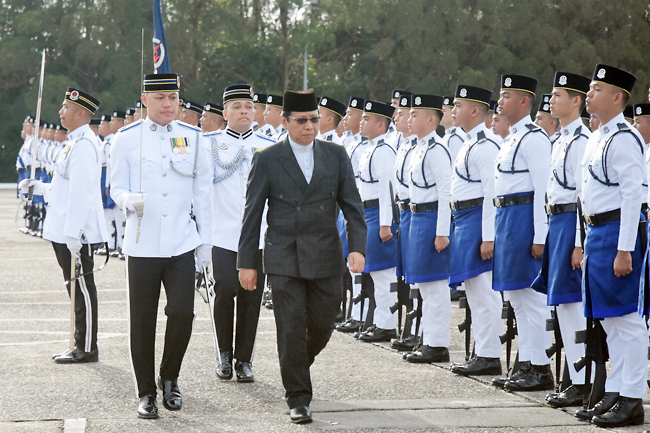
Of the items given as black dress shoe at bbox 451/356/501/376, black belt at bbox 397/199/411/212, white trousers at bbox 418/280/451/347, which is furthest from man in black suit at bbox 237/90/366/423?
black belt at bbox 397/199/411/212

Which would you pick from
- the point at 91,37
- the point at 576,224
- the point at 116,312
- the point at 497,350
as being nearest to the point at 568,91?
the point at 576,224

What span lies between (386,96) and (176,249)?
3926 centimetres

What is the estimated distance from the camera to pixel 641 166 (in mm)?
5957

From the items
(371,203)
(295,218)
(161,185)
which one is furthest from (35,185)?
(371,203)

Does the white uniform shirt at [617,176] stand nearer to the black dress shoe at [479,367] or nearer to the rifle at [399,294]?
the black dress shoe at [479,367]

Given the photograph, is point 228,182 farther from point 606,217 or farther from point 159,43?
point 606,217

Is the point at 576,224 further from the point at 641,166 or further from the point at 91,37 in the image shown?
the point at 91,37

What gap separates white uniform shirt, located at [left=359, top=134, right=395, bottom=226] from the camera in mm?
9258

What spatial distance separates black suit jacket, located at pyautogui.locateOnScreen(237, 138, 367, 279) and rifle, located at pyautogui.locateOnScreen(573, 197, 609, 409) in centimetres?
151

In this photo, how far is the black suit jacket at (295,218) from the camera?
6094mm

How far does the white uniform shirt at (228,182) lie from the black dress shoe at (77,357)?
1471 mm

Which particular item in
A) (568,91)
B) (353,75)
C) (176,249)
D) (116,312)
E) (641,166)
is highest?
(353,75)

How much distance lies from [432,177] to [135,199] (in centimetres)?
300

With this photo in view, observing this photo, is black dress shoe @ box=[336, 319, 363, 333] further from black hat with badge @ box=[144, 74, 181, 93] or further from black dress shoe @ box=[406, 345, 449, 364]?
black hat with badge @ box=[144, 74, 181, 93]
